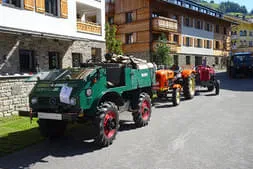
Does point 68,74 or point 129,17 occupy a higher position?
point 129,17

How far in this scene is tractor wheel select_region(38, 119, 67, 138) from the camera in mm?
6711

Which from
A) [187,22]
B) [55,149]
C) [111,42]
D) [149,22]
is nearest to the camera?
[55,149]

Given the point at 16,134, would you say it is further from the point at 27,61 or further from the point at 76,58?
the point at 76,58

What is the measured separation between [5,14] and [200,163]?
11553 mm

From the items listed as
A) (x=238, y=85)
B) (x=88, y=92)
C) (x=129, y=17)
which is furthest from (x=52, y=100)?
(x=129, y=17)

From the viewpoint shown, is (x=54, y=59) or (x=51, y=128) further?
(x=54, y=59)

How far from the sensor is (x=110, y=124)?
6387 millimetres

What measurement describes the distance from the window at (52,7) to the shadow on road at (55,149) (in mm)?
9948

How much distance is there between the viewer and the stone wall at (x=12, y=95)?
9.52m

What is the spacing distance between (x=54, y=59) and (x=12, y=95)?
6.20m

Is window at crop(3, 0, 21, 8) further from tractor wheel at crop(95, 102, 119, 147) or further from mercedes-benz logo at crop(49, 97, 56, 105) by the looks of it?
tractor wheel at crop(95, 102, 119, 147)

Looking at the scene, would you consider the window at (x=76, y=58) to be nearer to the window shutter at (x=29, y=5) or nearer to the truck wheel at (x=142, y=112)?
the window shutter at (x=29, y=5)

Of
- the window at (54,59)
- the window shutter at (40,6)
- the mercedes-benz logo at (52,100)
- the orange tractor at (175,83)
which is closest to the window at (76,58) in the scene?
the window at (54,59)

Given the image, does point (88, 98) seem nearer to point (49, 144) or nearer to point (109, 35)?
point (49, 144)
